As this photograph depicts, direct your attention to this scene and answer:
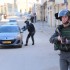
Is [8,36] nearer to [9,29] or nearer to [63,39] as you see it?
[9,29]

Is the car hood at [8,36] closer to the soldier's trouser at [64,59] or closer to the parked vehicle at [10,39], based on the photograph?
the parked vehicle at [10,39]

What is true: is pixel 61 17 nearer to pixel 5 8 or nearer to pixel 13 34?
pixel 13 34

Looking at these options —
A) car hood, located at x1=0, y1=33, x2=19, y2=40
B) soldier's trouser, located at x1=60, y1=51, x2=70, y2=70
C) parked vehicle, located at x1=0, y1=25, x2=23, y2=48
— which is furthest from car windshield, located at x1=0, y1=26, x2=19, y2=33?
soldier's trouser, located at x1=60, y1=51, x2=70, y2=70

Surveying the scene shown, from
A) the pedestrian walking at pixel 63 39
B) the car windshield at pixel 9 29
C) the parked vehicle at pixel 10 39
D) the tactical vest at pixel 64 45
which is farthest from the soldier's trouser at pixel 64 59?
the car windshield at pixel 9 29

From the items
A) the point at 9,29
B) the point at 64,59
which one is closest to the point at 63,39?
the point at 64,59

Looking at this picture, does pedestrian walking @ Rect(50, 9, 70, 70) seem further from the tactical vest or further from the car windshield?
the car windshield

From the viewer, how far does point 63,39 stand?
5.50 meters

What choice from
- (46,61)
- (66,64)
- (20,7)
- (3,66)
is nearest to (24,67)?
(3,66)

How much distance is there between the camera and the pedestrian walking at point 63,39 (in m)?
5.57

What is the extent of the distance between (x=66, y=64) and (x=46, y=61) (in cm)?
748

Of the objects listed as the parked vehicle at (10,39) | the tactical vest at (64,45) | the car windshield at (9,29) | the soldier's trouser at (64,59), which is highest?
the tactical vest at (64,45)

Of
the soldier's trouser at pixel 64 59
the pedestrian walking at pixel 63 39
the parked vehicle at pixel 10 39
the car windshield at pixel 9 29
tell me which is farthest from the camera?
the car windshield at pixel 9 29

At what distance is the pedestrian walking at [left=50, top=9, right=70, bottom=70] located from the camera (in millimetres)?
5567

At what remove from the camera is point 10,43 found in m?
19.5
